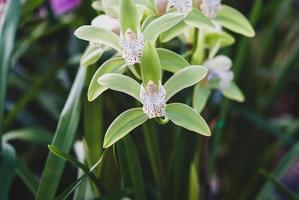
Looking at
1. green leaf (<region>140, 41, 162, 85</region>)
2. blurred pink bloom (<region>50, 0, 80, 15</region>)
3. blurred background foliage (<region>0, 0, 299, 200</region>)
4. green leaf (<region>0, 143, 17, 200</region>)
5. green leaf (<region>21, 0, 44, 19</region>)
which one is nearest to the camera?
green leaf (<region>140, 41, 162, 85</region>)

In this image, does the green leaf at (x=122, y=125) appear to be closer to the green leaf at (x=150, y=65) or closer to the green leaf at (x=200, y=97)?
the green leaf at (x=150, y=65)

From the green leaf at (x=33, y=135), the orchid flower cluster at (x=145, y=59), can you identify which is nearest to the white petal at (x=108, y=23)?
the orchid flower cluster at (x=145, y=59)

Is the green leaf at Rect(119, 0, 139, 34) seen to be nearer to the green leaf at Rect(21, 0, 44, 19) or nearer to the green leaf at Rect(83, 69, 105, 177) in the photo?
the green leaf at Rect(83, 69, 105, 177)

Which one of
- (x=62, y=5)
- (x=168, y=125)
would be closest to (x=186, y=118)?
(x=168, y=125)

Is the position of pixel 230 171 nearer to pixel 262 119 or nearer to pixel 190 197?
pixel 262 119

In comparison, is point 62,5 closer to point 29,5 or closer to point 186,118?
point 29,5

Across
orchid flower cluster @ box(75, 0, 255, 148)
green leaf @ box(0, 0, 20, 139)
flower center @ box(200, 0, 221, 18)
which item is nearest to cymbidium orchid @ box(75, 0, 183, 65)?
orchid flower cluster @ box(75, 0, 255, 148)
